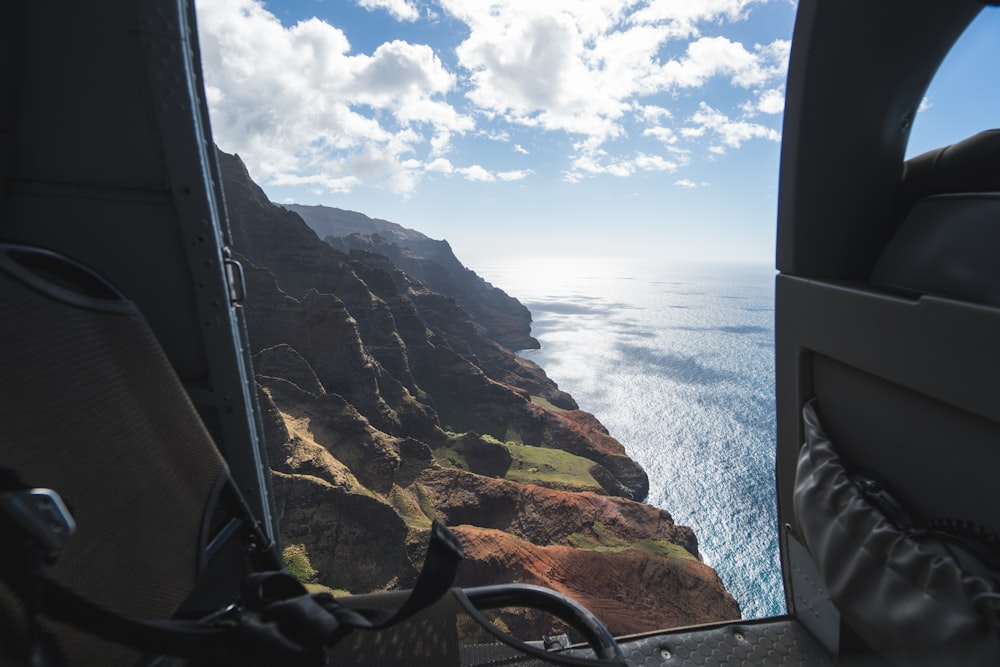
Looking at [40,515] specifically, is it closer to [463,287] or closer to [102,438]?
[102,438]

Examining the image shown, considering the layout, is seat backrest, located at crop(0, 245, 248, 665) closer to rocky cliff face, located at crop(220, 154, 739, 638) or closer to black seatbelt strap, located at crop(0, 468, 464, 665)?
black seatbelt strap, located at crop(0, 468, 464, 665)

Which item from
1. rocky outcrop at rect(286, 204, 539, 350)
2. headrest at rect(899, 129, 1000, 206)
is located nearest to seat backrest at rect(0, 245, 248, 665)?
headrest at rect(899, 129, 1000, 206)

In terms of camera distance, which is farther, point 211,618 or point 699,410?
point 699,410

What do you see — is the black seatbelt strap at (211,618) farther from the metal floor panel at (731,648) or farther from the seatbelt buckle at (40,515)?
the metal floor panel at (731,648)

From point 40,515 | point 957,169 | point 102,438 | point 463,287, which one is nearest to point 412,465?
point 102,438

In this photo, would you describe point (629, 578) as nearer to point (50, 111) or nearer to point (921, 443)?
point (921, 443)

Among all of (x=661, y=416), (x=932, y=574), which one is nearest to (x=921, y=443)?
(x=932, y=574)

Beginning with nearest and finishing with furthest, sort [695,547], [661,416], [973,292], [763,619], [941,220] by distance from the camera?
[973,292], [941,220], [763,619], [695,547], [661,416]
